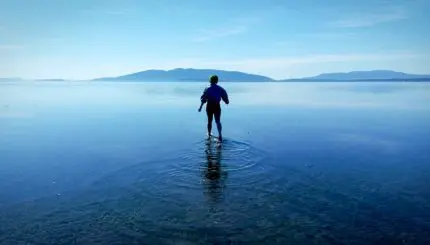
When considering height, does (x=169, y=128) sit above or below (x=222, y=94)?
below

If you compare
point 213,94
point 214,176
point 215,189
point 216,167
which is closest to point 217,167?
point 216,167

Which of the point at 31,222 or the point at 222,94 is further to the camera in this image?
the point at 222,94

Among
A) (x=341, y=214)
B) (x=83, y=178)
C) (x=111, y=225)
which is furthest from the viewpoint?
(x=83, y=178)

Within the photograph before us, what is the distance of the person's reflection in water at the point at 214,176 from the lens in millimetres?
9264

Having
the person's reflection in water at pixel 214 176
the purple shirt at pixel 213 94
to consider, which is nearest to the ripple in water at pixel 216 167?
the person's reflection in water at pixel 214 176

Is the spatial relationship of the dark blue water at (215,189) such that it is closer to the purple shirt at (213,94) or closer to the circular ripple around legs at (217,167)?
the circular ripple around legs at (217,167)

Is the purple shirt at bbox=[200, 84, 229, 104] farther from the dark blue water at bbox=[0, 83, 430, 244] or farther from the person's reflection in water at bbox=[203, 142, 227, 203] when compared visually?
the person's reflection in water at bbox=[203, 142, 227, 203]

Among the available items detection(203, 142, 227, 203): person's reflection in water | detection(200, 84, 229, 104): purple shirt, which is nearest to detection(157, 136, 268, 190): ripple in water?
detection(203, 142, 227, 203): person's reflection in water

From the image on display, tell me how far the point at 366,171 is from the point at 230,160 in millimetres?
4189

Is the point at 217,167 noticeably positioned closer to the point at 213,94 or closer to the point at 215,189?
the point at 215,189

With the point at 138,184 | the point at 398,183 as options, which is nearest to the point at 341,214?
the point at 398,183

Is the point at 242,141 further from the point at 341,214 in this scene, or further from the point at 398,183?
the point at 341,214

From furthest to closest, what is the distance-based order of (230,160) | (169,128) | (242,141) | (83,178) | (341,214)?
1. (169,128)
2. (242,141)
3. (230,160)
4. (83,178)
5. (341,214)

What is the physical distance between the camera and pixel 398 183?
33.8 ft
